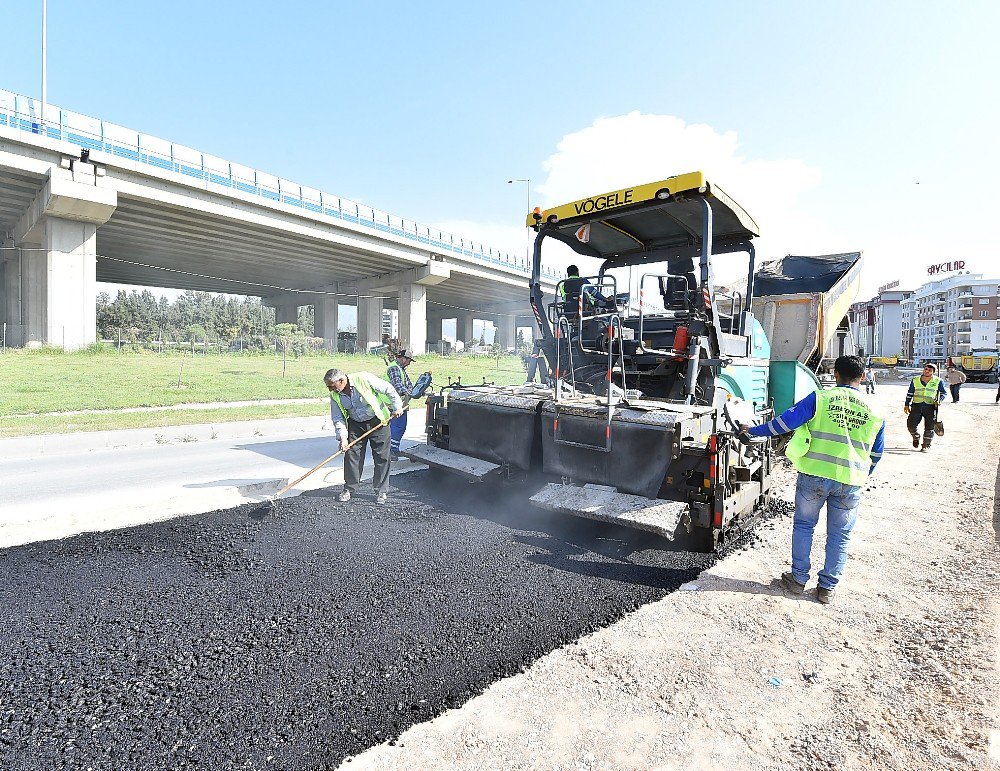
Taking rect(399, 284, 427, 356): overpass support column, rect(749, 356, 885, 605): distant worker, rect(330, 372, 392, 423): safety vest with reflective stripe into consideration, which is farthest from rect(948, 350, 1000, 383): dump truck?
rect(330, 372, 392, 423): safety vest with reflective stripe

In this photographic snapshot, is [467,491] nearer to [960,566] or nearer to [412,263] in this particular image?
[960,566]

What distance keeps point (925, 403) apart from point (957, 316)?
10077 cm

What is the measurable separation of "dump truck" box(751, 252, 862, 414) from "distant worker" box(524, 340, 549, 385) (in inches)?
110

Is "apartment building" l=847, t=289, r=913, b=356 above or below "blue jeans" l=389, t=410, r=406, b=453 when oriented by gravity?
above

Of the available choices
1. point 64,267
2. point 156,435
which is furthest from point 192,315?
point 156,435

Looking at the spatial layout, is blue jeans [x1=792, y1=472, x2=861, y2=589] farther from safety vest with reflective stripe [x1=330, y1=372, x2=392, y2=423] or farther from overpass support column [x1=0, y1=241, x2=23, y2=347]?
overpass support column [x1=0, y1=241, x2=23, y2=347]

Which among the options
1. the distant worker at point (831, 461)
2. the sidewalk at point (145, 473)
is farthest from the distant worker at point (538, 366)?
the distant worker at point (831, 461)

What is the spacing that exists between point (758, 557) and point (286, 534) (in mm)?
3679

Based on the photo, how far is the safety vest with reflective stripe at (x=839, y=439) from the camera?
344 centimetres

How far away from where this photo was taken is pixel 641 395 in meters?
5.22

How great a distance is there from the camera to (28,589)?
327 cm

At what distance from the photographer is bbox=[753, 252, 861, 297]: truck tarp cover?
8438 mm

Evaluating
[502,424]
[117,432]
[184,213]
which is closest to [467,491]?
[502,424]

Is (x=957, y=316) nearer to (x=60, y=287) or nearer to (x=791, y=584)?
(x=791, y=584)
